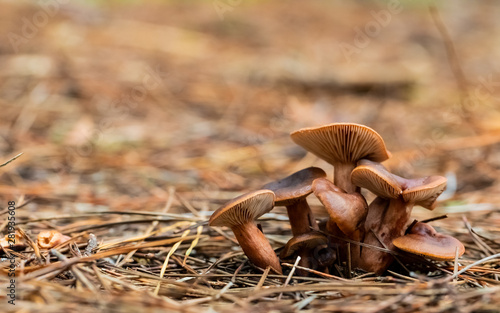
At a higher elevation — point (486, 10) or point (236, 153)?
point (486, 10)

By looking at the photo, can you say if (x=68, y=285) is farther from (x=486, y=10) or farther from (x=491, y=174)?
(x=486, y=10)

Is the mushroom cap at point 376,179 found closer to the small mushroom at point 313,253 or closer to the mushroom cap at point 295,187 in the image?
the mushroom cap at point 295,187

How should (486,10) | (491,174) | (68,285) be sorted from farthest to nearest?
(486,10), (491,174), (68,285)

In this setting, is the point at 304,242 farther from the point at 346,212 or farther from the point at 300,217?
the point at 346,212

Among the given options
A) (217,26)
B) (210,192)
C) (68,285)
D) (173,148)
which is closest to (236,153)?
(173,148)

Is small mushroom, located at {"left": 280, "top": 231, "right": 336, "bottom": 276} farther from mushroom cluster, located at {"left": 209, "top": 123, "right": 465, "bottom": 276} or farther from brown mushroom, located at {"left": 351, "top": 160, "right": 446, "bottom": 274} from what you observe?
brown mushroom, located at {"left": 351, "top": 160, "right": 446, "bottom": 274}

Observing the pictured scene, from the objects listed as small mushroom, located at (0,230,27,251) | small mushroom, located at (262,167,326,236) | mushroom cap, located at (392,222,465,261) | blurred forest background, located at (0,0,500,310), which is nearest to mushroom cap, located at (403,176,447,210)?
mushroom cap, located at (392,222,465,261)

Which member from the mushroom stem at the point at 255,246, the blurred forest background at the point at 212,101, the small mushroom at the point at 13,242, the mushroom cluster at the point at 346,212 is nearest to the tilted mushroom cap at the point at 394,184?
the mushroom cluster at the point at 346,212

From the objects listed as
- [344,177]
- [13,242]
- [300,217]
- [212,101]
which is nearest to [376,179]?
[344,177]
